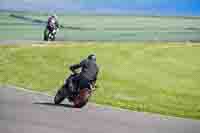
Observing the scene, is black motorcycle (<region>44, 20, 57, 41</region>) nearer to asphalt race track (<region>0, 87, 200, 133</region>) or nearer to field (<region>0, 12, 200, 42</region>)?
field (<region>0, 12, 200, 42</region>)

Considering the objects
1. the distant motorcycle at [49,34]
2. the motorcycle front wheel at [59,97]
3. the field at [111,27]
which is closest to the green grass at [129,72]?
the field at [111,27]

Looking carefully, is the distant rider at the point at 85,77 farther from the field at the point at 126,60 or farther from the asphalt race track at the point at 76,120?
the field at the point at 126,60

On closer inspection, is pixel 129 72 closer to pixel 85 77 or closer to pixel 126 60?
pixel 126 60

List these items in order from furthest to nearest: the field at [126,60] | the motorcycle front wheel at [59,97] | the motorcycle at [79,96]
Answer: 1. the field at [126,60]
2. the motorcycle front wheel at [59,97]
3. the motorcycle at [79,96]

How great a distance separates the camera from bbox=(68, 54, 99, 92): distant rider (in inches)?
602

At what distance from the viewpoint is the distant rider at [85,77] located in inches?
602

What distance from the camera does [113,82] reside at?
712 inches

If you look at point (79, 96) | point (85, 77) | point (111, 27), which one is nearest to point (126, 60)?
point (111, 27)

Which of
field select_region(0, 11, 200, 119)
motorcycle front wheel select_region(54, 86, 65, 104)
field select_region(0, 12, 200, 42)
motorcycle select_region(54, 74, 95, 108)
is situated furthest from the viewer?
field select_region(0, 12, 200, 42)

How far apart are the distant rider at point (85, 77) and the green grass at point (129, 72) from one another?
1.10m

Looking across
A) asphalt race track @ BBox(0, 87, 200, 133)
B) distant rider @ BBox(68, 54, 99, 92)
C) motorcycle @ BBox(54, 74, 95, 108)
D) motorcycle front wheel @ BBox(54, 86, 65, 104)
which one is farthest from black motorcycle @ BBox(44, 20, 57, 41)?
distant rider @ BBox(68, 54, 99, 92)

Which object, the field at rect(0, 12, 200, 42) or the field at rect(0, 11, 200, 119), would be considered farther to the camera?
the field at rect(0, 12, 200, 42)

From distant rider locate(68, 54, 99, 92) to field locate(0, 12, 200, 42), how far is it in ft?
5.74

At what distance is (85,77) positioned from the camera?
1530 cm
